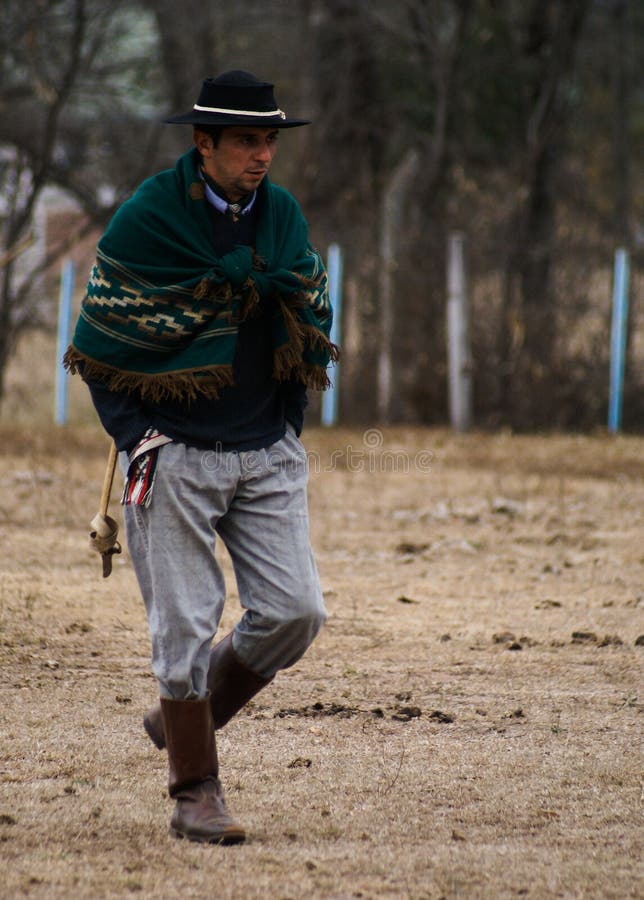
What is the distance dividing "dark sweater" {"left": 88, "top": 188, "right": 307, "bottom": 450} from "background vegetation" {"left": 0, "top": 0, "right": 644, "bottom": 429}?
10.1 meters

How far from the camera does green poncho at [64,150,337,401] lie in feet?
13.0

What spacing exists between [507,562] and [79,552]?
8.39ft

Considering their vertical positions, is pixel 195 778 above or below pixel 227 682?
below

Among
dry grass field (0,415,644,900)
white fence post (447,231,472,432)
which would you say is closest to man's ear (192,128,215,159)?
dry grass field (0,415,644,900)

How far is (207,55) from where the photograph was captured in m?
19.8

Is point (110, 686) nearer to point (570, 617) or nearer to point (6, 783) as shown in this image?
point (6, 783)

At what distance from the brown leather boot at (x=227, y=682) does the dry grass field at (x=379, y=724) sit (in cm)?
32

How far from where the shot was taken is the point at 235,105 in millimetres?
4027

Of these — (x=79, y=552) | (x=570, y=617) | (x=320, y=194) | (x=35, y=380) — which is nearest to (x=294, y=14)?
(x=320, y=194)

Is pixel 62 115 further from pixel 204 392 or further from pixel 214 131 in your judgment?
pixel 204 392

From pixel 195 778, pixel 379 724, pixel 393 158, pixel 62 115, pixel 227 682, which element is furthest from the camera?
pixel 393 158

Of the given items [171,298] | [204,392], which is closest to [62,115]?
[171,298]

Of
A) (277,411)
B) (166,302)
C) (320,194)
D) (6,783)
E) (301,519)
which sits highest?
(320,194)

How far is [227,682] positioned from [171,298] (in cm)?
116
